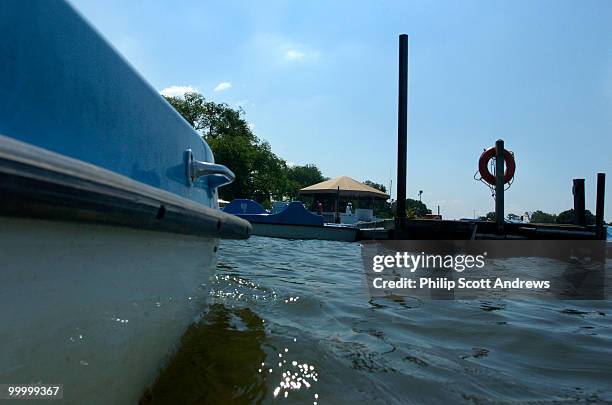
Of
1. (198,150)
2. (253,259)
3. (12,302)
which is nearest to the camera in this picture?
(12,302)

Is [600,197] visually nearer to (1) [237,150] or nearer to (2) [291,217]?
(2) [291,217]

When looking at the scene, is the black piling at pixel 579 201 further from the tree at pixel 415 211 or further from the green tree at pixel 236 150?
the green tree at pixel 236 150

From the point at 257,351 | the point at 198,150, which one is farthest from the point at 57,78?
the point at 257,351

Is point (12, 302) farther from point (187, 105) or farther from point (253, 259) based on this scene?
point (187, 105)

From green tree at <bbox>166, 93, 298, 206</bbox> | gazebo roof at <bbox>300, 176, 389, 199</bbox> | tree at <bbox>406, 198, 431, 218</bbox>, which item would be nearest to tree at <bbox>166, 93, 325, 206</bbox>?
green tree at <bbox>166, 93, 298, 206</bbox>

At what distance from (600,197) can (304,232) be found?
27.2ft

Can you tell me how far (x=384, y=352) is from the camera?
261cm

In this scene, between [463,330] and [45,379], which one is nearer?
[45,379]

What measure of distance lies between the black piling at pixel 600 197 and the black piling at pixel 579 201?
0.40m

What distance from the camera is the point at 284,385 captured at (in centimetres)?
212

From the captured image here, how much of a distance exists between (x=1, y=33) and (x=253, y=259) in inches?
242

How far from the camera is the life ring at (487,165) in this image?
12734 millimetres

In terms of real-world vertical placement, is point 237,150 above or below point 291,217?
above

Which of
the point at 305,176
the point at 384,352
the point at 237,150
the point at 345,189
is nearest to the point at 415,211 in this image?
the point at 345,189
